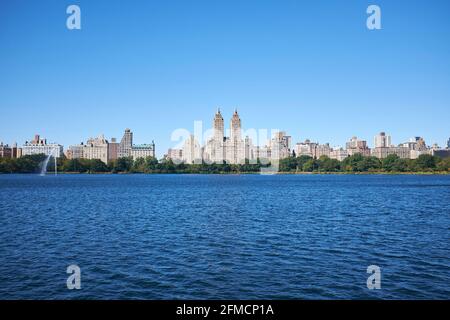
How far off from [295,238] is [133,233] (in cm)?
1172

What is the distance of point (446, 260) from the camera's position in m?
21.5

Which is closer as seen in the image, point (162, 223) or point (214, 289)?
point (214, 289)

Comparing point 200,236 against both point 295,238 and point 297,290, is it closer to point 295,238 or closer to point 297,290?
point 295,238

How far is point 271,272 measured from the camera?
62.5ft

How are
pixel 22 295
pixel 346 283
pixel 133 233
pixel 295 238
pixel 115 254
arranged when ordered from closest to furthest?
pixel 22 295
pixel 346 283
pixel 115 254
pixel 295 238
pixel 133 233

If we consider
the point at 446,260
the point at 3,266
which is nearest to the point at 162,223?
the point at 3,266

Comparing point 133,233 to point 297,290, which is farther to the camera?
point 133,233

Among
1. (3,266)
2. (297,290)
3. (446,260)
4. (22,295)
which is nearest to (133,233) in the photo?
(3,266)
